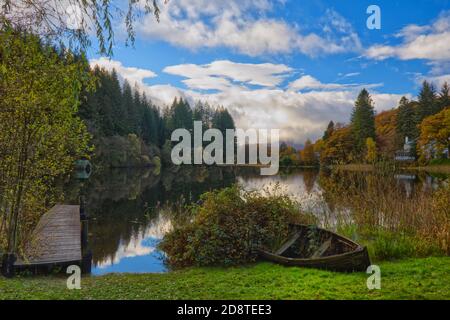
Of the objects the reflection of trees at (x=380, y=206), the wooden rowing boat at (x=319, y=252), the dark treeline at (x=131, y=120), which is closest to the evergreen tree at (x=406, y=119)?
the dark treeline at (x=131, y=120)

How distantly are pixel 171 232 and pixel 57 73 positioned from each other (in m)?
4.83

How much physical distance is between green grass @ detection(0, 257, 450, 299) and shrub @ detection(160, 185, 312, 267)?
938mm

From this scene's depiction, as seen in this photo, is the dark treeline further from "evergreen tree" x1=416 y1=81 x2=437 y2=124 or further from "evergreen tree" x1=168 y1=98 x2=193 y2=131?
"evergreen tree" x1=416 y1=81 x2=437 y2=124

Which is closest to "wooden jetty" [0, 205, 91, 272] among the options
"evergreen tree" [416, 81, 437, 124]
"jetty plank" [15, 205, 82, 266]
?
"jetty plank" [15, 205, 82, 266]

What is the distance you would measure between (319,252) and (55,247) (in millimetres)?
6515

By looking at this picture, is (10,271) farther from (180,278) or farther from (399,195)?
(399,195)

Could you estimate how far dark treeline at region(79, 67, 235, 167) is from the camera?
48344 mm

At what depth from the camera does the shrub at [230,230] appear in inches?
311

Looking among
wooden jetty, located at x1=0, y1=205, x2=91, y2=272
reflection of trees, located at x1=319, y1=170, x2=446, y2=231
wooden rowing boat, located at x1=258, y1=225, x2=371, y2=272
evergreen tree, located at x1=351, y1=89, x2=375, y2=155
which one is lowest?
wooden jetty, located at x1=0, y1=205, x2=91, y2=272

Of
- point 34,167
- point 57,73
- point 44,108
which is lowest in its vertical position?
point 34,167

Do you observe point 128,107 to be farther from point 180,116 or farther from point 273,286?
point 273,286

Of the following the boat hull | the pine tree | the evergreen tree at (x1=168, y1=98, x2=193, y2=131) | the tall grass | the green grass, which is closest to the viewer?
the green grass

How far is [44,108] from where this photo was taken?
6.60 meters

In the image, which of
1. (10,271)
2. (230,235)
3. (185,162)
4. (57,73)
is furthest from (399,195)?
(185,162)
